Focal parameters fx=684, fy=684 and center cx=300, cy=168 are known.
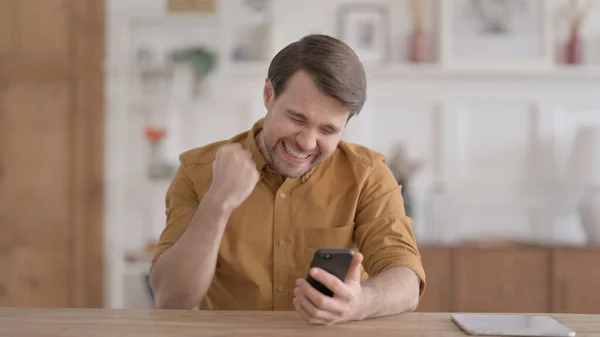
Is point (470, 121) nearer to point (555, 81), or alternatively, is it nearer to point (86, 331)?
point (555, 81)

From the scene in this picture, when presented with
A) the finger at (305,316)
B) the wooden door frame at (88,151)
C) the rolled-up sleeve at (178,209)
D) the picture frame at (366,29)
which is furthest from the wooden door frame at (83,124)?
the finger at (305,316)

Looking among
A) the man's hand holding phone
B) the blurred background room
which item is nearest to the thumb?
the man's hand holding phone

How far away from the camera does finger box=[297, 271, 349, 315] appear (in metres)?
1.34

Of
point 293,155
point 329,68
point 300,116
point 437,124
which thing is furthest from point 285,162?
point 437,124

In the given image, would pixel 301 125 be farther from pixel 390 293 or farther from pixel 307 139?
pixel 390 293

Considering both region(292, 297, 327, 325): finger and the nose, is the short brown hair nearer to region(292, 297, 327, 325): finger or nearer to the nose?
the nose

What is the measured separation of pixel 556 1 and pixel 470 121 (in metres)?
0.87

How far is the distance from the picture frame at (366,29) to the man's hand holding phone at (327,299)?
110 inches

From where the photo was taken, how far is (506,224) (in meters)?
4.02

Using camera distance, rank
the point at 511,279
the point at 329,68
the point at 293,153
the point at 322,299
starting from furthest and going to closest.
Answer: the point at 511,279 < the point at 293,153 < the point at 329,68 < the point at 322,299

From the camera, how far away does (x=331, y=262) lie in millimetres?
1340

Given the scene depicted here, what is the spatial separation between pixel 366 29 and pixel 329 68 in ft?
8.13

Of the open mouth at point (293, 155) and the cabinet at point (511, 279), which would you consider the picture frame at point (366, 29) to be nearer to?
the cabinet at point (511, 279)

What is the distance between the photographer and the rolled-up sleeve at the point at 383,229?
175 centimetres
